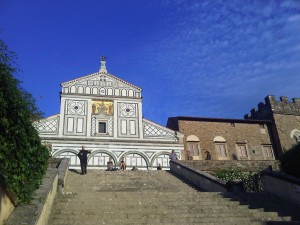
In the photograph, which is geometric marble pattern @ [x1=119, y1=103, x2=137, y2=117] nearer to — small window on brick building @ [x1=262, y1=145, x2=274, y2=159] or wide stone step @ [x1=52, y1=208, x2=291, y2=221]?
small window on brick building @ [x1=262, y1=145, x2=274, y2=159]

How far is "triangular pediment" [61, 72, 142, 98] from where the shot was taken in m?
29.1

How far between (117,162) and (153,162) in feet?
9.63

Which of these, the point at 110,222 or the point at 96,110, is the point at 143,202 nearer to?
the point at 110,222

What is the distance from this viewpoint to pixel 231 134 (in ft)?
100

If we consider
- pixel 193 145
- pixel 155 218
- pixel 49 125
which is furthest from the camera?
pixel 193 145

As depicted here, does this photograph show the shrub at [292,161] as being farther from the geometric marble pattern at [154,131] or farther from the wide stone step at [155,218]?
the geometric marble pattern at [154,131]

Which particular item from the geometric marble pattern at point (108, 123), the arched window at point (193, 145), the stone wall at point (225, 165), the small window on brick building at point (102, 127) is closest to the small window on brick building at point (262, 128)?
the arched window at point (193, 145)

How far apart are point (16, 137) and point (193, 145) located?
23606 mm

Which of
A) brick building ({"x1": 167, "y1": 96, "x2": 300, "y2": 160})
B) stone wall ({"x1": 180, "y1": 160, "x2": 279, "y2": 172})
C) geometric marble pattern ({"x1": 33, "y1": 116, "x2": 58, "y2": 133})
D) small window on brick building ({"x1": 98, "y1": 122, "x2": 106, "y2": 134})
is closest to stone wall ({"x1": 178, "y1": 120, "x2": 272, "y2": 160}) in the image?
brick building ({"x1": 167, "y1": 96, "x2": 300, "y2": 160})

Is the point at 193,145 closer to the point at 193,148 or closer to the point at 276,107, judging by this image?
the point at 193,148

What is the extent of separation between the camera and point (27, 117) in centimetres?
714

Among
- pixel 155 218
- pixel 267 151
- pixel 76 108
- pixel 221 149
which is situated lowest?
pixel 155 218

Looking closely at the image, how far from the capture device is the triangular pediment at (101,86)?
29081 millimetres

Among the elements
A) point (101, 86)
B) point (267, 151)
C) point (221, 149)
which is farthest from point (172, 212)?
point (267, 151)
